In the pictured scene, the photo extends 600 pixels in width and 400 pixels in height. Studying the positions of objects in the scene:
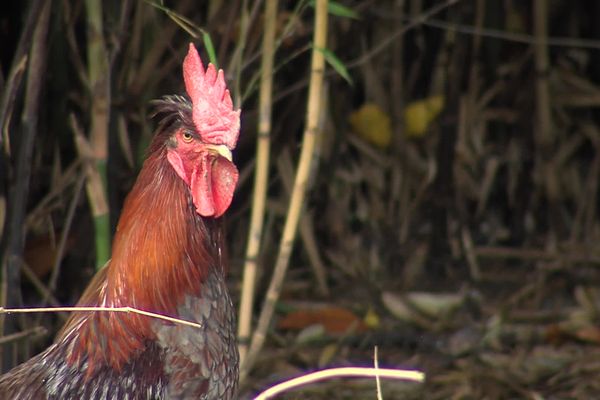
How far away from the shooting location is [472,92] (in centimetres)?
556

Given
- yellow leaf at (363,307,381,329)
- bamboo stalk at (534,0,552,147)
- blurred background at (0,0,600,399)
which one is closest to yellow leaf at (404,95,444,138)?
blurred background at (0,0,600,399)

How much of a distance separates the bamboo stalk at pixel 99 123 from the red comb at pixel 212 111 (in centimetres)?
82

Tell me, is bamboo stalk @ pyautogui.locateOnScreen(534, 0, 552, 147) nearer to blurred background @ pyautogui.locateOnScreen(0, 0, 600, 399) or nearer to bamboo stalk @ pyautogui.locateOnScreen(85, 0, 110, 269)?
blurred background @ pyautogui.locateOnScreen(0, 0, 600, 399)

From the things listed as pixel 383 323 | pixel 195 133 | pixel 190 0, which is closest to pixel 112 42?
pixel 190 0

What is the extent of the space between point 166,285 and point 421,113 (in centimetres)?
294

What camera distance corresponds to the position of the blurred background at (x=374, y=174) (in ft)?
12.1

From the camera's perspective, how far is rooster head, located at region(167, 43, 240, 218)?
2727 millimetres

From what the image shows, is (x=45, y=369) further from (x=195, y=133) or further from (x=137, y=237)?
(x=195, y=133)

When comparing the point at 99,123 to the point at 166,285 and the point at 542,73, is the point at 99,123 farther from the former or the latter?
the point at 542,73

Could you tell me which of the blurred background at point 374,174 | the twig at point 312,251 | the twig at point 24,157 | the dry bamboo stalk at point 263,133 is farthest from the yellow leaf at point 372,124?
the twig at point 24,157

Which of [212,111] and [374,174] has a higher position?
[212,111]

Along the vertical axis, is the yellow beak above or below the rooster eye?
below

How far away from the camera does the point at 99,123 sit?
140 inches

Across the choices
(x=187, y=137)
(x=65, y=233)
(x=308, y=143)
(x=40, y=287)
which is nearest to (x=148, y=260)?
(x=187, y=137)
